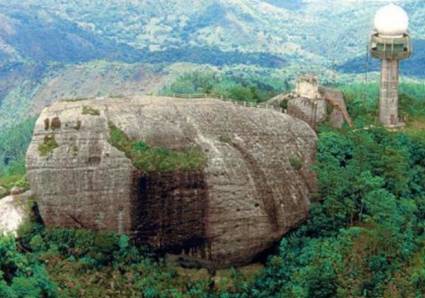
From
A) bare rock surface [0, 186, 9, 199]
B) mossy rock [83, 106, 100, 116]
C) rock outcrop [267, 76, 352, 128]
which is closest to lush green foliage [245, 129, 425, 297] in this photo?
rock outcrop [267, 76, 352, 128]

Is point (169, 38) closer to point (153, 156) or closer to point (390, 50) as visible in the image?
point (390, 50)

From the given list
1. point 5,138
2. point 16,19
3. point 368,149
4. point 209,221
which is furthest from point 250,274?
point 16,19

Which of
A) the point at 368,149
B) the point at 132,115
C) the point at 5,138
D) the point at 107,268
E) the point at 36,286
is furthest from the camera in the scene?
the point at 5,138

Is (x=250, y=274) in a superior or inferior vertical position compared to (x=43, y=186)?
inferior

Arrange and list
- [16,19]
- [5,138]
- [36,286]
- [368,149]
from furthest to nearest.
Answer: [16,19], [5,138], [368,149], [36,286]

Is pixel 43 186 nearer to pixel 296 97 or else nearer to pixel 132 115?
pixel 132 115

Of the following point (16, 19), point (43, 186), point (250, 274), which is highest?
point (16, 19)

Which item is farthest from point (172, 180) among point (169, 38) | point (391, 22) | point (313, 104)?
point (169, 38)

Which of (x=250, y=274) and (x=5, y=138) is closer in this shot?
(x=250, y=274)
